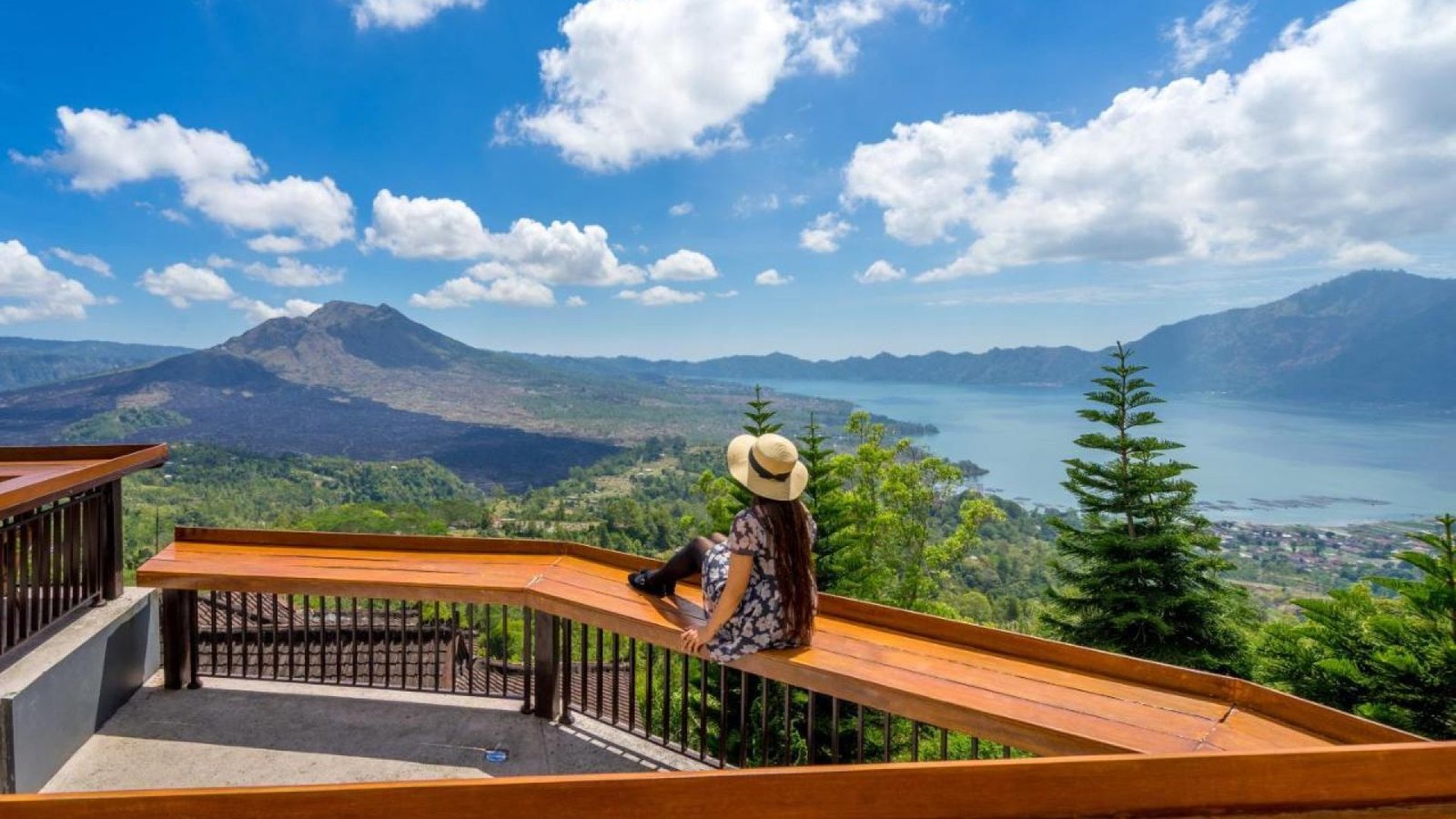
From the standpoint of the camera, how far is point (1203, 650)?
11484 mm

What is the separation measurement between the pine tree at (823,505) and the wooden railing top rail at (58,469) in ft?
36.7

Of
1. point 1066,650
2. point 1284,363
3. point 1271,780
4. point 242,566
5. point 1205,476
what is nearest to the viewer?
point 1271,780

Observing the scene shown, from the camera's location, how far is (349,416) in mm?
164125

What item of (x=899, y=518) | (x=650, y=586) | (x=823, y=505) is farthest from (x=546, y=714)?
(x=899, y=518)

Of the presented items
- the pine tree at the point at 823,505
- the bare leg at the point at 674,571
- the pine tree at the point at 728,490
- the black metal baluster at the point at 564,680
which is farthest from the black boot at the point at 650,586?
the pine tree at the point at 823,505

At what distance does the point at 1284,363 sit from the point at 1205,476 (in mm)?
106171

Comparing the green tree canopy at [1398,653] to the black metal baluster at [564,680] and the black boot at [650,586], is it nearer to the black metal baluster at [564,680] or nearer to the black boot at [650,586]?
the black boot at [650,586]

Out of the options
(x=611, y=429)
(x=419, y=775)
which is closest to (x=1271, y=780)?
(x=419, y=775)

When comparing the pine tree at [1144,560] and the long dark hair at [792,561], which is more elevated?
the long dark hair at [792,561]

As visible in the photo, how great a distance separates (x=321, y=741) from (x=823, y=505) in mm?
11656

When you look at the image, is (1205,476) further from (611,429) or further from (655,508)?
(611,429)

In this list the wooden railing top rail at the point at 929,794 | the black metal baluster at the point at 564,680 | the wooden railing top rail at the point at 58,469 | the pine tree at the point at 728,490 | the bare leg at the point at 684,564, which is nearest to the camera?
the wooden railing top rail at the point at 929,794

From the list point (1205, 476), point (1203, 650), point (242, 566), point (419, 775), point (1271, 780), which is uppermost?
point (1271, 780)

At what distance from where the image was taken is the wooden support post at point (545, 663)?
3.19 meters
